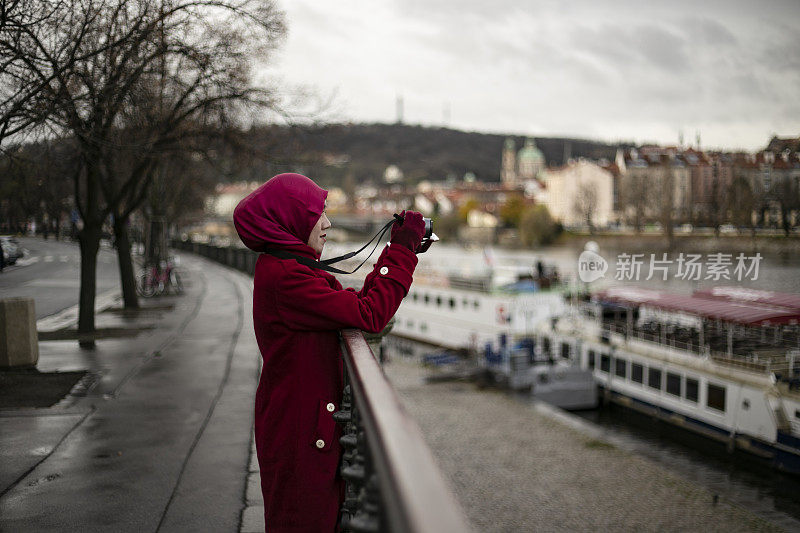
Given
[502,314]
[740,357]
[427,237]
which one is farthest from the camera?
[502,314]

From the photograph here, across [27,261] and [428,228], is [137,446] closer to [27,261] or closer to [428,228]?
[428,228]

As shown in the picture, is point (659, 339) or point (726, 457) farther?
point (659, 339)

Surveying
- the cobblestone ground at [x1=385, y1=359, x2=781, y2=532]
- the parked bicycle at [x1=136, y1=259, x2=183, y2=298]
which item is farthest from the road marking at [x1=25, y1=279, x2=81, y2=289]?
the cobblestone ground at [x1=385, y1=359, x2=781, y2=532]

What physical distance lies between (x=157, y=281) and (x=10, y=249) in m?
12.3

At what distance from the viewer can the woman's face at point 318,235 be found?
274 cm

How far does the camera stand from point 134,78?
30.6ft

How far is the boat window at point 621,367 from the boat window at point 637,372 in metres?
0.42

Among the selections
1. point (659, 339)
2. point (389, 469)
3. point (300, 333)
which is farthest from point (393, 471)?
point (659, 339)

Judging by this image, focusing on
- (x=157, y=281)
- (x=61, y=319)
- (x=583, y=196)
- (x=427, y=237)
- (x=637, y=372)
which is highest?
(x=583, y=196)

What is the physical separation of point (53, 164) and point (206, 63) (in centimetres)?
292

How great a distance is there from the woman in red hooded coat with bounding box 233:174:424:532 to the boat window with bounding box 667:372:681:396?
26.7m

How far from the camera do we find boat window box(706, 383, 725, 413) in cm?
2505

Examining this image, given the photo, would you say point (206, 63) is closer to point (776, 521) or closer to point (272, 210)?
point (272, 210)

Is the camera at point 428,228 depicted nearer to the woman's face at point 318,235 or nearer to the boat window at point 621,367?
the woman's face at point 318,235
